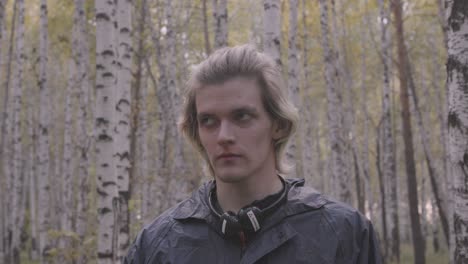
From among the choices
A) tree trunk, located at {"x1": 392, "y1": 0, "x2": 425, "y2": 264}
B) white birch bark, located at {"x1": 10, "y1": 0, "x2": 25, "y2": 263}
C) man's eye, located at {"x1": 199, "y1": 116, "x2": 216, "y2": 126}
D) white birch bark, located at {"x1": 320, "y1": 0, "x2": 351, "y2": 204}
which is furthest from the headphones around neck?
white birch bark, located at {"x1": 10, "y1": 0, "x2": 25, "y2": 263}

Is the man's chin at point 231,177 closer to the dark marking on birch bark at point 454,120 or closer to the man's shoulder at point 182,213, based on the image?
the man's shoulder at point 182,213

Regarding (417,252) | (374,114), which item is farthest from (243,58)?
(374,114)

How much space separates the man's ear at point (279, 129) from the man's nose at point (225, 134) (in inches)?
10.0

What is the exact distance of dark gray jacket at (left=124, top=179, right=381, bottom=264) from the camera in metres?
2.02

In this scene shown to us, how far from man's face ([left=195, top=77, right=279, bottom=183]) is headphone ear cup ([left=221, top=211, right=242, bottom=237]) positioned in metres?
0.14

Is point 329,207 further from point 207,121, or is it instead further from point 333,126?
point 333,126

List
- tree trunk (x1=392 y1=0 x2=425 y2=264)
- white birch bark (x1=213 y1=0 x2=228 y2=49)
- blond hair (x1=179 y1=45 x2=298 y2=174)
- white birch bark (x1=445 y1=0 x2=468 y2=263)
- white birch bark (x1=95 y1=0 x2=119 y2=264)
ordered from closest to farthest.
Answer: blond hair (x1=179 y1=45 x2=298 y2=174) < white birch bark (x1=445 y1=0 x2=468 y2=263) < white birch bark (x1=95 y1=0 x2=119 y2=264) < white birch bark (x1=213 y1=0 x2=228 y2=49) < tree trunk (x1=392 y1=0 x2=425 y2=264)

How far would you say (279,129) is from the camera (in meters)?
2.36

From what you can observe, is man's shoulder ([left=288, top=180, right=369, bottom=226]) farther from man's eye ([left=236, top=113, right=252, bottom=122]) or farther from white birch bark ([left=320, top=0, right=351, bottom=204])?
white birch bark ([left=320, top=0, right=351, bottom=204])

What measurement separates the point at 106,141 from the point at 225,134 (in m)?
4.91

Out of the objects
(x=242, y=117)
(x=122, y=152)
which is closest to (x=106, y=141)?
(x=122, y=152)

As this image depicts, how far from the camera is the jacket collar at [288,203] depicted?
83.6 inches

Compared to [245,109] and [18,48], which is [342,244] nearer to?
[245,109]

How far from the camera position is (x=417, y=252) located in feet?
42.6
